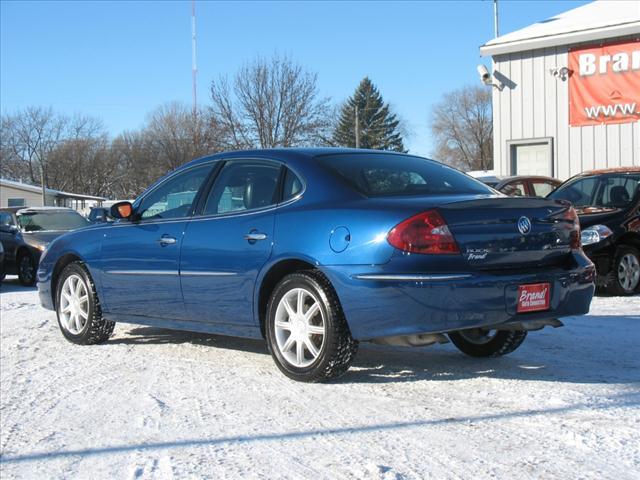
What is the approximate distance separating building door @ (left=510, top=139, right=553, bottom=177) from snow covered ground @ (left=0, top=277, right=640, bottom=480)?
43.5ft

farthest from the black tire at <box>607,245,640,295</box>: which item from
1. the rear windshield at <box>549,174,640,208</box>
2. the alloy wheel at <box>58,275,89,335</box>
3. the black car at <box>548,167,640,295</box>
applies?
the alloy wheel at <box>58,275,89,335</box>

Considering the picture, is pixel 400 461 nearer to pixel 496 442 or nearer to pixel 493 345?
pixel 496 442

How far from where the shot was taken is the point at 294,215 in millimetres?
4875

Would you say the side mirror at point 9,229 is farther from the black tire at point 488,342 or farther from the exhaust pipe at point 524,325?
the exhaust pipe at point 524,325

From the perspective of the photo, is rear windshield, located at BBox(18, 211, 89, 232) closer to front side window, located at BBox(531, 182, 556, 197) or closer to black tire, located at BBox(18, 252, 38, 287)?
black tire, located at BBox(18, 252, 38, 287)

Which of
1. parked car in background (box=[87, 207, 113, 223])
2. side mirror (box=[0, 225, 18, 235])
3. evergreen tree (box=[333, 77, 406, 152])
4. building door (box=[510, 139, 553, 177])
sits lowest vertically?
side mirror (box=[0, 225, 18, 235])

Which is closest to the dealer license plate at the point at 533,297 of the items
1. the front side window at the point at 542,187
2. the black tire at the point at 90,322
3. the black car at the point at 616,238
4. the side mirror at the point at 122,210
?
the side mirror at the point at 122,210

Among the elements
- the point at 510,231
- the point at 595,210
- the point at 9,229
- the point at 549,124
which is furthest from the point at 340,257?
the point at 549,124

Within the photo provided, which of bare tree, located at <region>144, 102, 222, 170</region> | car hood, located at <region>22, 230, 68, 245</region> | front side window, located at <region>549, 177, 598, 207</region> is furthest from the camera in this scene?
bare tree, located at <region>144, 102, 222, 170</region>

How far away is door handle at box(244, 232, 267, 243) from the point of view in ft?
16.5

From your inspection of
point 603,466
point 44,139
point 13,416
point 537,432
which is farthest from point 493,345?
point 44,139

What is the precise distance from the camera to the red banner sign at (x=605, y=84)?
1759cm

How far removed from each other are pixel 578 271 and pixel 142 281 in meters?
3.14

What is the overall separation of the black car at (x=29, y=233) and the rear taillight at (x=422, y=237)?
11.6m
